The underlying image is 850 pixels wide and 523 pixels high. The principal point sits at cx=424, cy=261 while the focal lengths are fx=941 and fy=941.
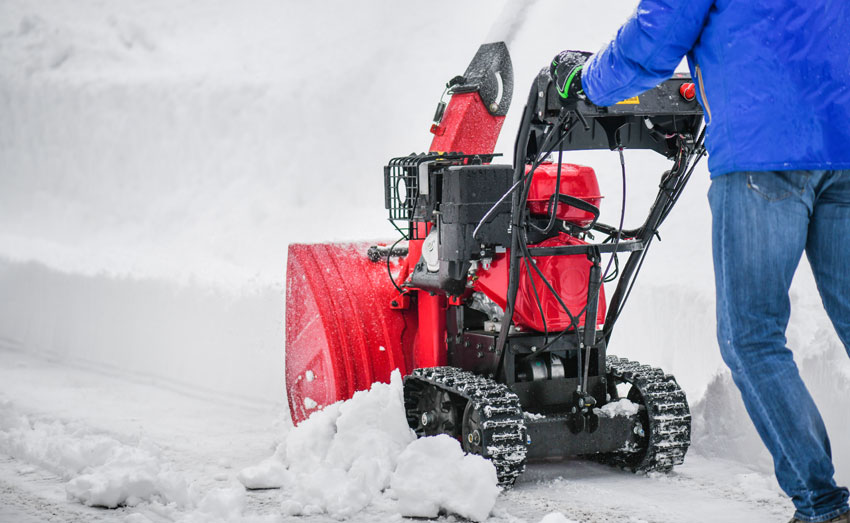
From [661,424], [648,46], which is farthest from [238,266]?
[648,46]

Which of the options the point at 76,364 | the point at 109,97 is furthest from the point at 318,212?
the point at 109,97

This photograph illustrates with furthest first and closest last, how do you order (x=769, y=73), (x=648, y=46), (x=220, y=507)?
(x=220, y=507)
(x=648, y=46)
(x=769, y=73)

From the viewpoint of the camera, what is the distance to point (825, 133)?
88.2 inches

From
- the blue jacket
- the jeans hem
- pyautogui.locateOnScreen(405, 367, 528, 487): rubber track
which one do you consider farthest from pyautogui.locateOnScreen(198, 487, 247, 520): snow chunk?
the blue jacket

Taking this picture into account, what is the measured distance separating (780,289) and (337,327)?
2681 millimetres

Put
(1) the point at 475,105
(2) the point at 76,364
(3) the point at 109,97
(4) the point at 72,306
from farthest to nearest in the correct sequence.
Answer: (3) the point at 109,97, (4) the point at 72,306, (2) the point at 76,364, (1) the point at 475,105

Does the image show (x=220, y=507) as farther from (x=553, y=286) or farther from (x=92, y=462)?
(x=553, y=286)

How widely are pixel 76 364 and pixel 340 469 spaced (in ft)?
12.8

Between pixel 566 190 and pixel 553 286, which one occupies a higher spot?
pixel 566 190

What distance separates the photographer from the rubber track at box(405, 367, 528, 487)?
358 centimetres

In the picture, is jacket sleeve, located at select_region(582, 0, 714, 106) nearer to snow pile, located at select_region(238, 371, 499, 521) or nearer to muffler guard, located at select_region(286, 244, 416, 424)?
snow pile, located at select_region(238, 371, 499, 521)

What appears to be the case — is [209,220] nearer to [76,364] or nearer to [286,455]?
[76,364]

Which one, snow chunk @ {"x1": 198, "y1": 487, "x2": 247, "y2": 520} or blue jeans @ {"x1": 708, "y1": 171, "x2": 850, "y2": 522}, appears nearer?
blue jeans @ {"x1": 708, "y1": 171, "x2": 850, "y2": 522}

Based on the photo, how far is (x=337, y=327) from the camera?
4.63 metres
